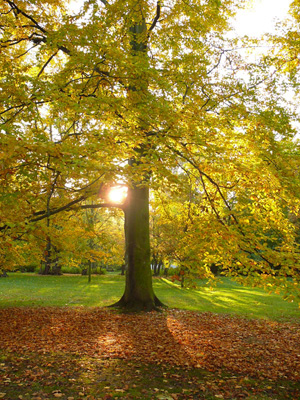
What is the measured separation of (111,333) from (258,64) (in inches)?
318

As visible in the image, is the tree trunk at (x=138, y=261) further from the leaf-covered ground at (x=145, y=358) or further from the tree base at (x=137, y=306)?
the leaf-covered ground at (x=145, y=358)

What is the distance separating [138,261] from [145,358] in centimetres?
459

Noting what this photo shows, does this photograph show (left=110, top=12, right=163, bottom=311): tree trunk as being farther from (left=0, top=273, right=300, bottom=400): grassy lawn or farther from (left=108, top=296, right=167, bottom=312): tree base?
(left=0, top=273, right=300, bottom=400): grassy lawn

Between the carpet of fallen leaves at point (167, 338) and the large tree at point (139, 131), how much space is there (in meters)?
1.69

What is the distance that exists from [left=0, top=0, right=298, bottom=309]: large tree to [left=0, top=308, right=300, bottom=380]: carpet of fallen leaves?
1686 millimetres

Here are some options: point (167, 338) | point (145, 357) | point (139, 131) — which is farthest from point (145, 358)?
point (139, 131)

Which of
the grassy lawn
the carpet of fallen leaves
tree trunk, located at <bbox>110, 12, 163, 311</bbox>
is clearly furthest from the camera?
tree trunk, located at <bbox>110, 12, 163, 311</bbox>

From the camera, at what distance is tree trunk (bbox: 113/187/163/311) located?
33.5ft

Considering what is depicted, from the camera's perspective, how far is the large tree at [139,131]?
17.2ft

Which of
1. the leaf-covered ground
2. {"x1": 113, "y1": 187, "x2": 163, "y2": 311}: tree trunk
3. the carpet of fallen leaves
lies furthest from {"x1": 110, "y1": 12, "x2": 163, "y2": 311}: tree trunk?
the leaf-covered ground

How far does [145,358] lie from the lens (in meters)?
5.75

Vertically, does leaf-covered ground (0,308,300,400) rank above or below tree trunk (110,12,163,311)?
below

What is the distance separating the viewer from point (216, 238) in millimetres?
5883

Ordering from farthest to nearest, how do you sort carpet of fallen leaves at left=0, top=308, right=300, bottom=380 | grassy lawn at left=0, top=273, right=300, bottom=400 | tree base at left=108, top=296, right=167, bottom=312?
tree base at left=108, top=296, right=167, bottom=312 → carpet of fallen leaves at left=0, top=308, right=300, bottom=380 → grassy lawn at left=0, top=273, right=300, bottom=400
